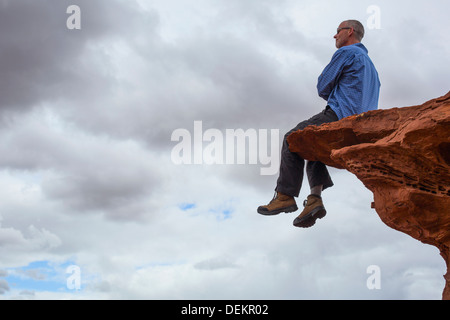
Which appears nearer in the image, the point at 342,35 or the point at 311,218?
the point at 311,218

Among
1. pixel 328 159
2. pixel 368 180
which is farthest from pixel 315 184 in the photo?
pixel 368 180

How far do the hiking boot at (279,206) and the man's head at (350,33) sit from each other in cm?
309

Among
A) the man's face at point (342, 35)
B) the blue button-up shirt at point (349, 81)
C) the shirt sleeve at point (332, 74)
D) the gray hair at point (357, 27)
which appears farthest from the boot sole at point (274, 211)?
the gray hair at point (357, 27)

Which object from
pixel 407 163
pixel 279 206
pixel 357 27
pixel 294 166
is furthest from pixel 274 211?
pixel 357 27

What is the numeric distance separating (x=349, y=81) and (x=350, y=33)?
3.51 ft

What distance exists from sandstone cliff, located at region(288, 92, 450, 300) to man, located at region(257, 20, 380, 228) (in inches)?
25.4

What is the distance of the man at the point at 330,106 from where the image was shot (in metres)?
8.53

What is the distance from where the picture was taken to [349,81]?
28.2ft

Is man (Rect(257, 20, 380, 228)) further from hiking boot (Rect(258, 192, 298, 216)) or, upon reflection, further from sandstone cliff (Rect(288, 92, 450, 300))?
sandstone cliff (Rect(288, 92, 450, 300))

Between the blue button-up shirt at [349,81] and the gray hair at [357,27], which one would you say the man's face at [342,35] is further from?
the blue button-up shirt at [349,81]

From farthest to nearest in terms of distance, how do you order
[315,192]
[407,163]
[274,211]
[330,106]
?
[315,192], [330,106], [274,211], [407,163]

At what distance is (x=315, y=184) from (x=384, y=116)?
1.82 meters

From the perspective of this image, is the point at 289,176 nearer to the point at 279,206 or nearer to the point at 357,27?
the point at 279,206
